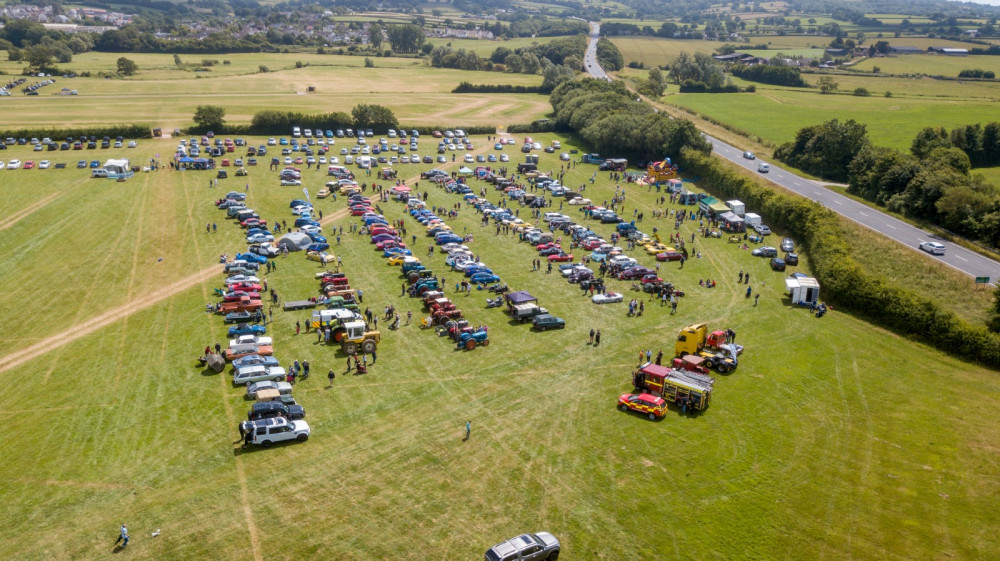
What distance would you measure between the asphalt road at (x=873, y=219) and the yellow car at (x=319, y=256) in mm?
55080

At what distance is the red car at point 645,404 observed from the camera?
133 feet

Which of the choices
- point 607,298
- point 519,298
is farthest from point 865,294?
point 519,298

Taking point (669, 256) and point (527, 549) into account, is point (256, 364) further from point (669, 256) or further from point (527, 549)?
point (669, 256)

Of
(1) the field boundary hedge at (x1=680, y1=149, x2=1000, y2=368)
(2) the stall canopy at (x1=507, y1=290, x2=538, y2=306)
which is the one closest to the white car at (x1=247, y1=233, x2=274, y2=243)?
(2) the stall canopy at (x1=507, y1=290, x2=538, y2=306)

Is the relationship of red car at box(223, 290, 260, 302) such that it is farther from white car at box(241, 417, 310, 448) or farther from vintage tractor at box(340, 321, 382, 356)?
white car at box(241, 417, 310, 448)

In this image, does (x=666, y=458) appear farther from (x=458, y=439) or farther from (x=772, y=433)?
(x=458, y=439)

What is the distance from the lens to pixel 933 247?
65062 mm

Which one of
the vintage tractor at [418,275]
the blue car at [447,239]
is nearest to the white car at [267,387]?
the vintage tractor at [418,275]

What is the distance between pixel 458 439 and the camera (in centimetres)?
3891

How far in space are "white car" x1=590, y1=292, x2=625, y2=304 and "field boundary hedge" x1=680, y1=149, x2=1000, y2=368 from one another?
57.2 ft

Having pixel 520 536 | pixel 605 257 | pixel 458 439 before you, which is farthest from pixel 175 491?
pixel 605 257

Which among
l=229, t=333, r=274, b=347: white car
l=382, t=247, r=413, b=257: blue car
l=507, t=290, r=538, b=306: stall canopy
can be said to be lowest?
l=229, t=333, r=274, b=347: white car

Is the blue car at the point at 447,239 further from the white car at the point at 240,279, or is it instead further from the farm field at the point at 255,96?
the farm field at the point at 255,96

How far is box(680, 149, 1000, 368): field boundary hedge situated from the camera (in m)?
49.0
